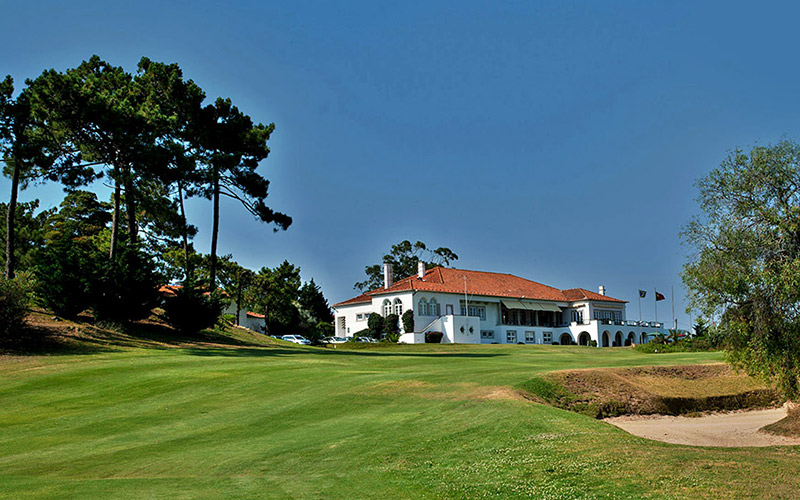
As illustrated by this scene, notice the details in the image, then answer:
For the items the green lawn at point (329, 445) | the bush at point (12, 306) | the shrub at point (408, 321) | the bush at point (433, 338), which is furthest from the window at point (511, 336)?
the bush at point (12, 306)

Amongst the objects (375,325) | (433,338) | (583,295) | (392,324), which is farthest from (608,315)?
(375,325)

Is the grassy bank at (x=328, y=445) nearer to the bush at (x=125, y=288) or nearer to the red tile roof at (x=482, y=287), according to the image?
the bush at (x=125, y=288)

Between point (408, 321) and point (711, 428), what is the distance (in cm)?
5104

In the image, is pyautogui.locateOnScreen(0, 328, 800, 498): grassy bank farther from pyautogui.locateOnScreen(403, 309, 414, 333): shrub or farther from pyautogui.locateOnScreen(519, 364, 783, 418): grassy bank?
pyautogui.locateOnScreen(403, 309, 414, 333): shrub

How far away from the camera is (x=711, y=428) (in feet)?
57.7

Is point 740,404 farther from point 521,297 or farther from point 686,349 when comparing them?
point 521,297

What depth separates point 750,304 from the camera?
1630 cm

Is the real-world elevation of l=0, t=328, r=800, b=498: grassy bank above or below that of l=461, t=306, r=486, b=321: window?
below

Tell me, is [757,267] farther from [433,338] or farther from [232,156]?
[433,338]

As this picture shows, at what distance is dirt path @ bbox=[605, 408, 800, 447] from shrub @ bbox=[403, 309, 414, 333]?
48.2 metres

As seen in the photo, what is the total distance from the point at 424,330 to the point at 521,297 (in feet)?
54.0

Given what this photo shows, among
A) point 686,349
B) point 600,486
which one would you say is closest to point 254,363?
point 600,486

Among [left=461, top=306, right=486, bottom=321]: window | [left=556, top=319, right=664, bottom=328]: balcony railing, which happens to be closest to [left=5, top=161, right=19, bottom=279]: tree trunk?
[left=461, top=306, right=486, bottom=321]: window

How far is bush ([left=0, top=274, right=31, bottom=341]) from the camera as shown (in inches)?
1097
